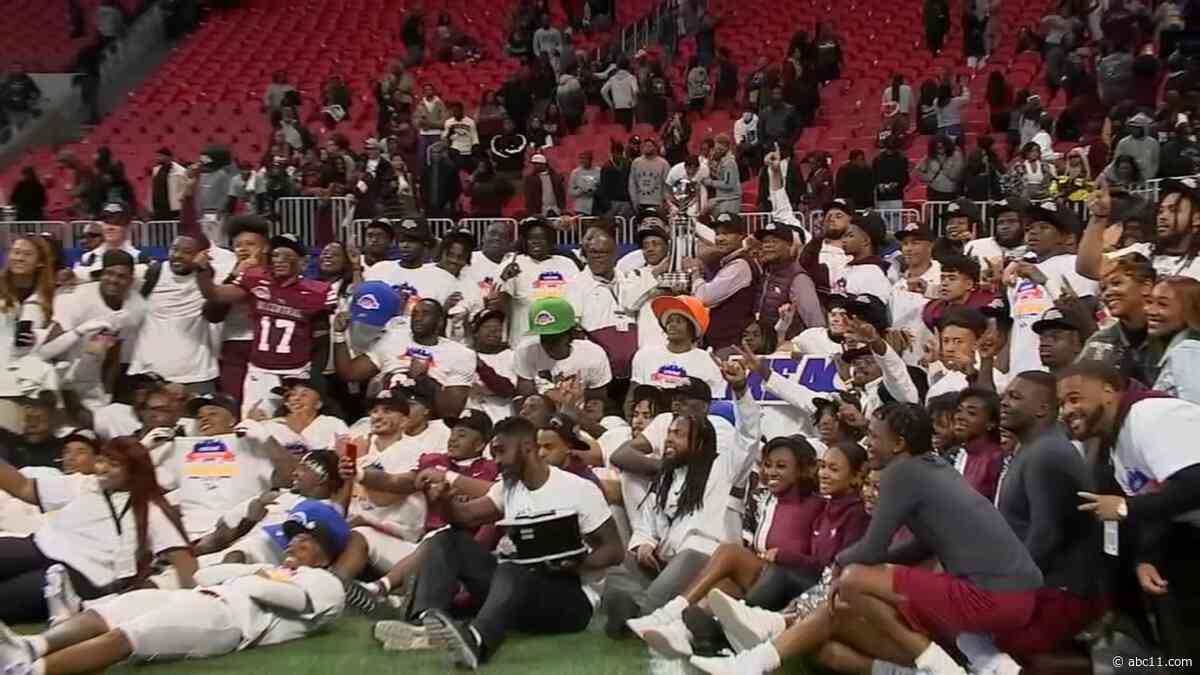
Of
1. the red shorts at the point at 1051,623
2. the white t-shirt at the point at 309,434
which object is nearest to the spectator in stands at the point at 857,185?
the white t-shirt at the point at 309,434

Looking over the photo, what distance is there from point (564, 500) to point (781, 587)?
1.05 meters

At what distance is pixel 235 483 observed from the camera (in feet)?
30.2

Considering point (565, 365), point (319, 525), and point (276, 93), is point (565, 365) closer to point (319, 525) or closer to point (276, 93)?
point (319, 525)

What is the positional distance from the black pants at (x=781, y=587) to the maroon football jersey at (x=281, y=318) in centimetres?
410

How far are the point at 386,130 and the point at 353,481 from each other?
1027cm

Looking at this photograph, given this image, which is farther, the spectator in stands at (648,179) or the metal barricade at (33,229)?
the metal barricade at (33,229)

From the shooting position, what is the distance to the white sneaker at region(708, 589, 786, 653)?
687 centimetres

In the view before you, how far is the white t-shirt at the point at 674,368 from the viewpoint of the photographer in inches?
373

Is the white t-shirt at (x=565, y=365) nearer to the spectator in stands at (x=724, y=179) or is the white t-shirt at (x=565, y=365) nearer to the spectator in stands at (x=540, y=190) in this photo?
the spectator in stands at (x=724, y=179)

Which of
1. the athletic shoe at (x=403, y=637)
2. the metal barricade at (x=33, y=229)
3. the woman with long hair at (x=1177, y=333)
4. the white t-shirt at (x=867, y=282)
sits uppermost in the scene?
the metal barricade at (x=33, y=229)

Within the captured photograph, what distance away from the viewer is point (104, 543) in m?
8.04

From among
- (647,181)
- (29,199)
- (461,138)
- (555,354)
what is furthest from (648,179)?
(29,199)

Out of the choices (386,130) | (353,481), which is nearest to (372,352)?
(353,481)

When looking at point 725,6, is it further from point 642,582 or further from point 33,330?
point 642,582
